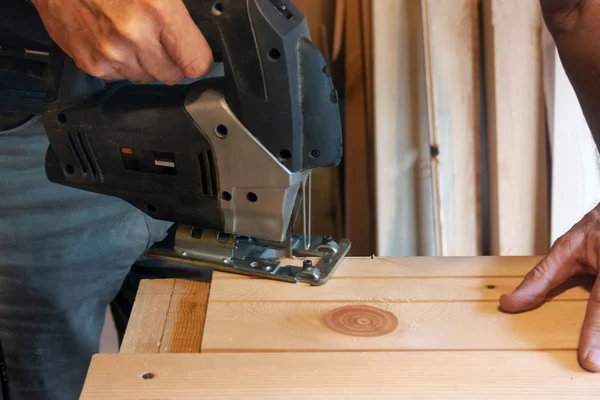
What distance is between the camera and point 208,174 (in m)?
1.09

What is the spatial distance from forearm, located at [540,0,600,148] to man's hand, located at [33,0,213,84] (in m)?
0.67

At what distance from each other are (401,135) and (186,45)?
0.94 m

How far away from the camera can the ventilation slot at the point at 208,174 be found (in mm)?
1074

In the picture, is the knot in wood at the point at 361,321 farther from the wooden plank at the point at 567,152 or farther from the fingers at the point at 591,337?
the wooden plank at the point at 567,152

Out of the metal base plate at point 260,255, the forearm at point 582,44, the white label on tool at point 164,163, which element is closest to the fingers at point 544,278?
the forearm at point 582,44

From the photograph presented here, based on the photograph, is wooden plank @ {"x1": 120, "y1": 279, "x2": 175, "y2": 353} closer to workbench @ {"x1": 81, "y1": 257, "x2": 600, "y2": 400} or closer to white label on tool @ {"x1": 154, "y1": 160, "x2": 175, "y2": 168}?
workbench @ {"x1": 81, "y1": 257, "x2": 600, "y2": 400}

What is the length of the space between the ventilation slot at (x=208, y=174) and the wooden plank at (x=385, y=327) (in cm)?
21

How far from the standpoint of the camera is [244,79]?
0.97 meters

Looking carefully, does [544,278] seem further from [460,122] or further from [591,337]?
[460,122]

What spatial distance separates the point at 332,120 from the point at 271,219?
8.5 inches

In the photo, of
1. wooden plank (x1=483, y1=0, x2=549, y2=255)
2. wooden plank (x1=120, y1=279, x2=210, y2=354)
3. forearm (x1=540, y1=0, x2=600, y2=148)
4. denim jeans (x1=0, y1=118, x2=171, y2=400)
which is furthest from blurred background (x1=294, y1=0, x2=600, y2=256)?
wooden plank (x1=120, y1=279, x2=210, y2=354)

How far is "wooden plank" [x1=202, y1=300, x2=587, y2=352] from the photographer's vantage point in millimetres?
940

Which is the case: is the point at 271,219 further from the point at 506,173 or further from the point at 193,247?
the point at 506,173

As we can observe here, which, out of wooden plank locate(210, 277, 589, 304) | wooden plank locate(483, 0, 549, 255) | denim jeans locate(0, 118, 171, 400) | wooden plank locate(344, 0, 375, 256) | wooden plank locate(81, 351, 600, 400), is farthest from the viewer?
wooden plank locate(344, 0, 375, 256)
